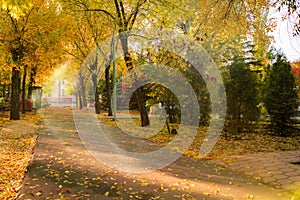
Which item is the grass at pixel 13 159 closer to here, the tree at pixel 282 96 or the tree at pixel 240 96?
the tree at pixel 240 96

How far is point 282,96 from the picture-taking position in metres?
12.9

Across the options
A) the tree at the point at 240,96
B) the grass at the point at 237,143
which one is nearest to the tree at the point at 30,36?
the grass at the point at 237,143

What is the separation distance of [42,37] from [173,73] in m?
9.49

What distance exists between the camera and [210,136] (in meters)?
12.4

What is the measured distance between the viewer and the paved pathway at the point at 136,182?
16.2 ft

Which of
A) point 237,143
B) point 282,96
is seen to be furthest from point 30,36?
point 282,96

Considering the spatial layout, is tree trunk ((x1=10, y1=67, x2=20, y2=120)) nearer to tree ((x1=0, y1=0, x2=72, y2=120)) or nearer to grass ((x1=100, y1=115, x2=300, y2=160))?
tree ((x1=0, y1=0, x2=72, y2=120))

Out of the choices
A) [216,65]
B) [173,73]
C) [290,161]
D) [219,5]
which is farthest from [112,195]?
[216,65]

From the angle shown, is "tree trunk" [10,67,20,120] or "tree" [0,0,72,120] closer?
"tree" [0,0,72,120]

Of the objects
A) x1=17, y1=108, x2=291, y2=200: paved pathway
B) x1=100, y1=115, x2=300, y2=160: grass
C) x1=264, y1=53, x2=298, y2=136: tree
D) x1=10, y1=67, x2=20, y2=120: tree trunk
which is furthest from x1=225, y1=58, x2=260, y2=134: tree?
x1=10, y1=67, x2=20, y2=120: tree trunk

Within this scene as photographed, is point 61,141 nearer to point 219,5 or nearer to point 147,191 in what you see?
point 147,191

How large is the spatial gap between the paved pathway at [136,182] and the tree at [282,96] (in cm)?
685

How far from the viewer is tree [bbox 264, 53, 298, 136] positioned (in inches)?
506

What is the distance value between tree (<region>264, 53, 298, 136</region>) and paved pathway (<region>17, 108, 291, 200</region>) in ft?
22.5
